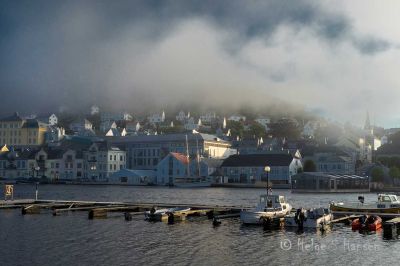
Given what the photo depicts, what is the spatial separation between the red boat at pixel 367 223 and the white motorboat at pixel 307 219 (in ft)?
7.42

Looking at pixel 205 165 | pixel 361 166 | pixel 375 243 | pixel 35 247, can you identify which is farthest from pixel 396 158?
pixel 35 247

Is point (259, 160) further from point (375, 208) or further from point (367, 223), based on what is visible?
point (367, 223)

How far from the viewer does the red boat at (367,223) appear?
42906 mm

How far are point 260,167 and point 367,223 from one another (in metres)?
108

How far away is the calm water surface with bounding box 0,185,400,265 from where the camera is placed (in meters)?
30.8

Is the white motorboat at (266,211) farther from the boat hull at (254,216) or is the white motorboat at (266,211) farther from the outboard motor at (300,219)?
the outboard motor at (300,219)

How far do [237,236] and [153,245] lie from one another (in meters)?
7.34

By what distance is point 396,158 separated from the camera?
156m

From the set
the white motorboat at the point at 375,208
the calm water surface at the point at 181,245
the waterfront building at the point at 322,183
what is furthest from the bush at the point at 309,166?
the calm water surface at the point at 181,245

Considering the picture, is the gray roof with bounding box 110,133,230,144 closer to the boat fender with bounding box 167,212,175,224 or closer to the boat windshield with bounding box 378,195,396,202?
the boat windshield with bounding box 378,195,396,202

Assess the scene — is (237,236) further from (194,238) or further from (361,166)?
(361,166)

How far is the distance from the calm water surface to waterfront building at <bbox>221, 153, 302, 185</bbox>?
10297 cm

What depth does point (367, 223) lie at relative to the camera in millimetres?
43312

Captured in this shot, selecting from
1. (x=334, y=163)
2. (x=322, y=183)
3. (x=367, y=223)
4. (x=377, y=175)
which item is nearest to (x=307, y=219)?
(x=367, y=223)
